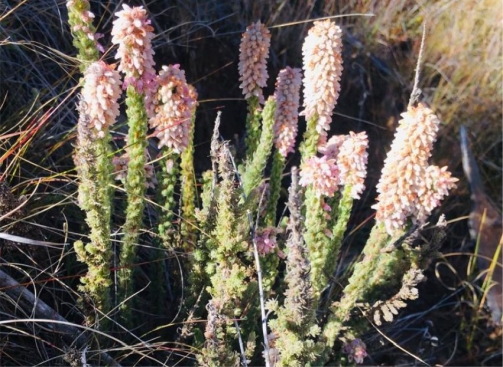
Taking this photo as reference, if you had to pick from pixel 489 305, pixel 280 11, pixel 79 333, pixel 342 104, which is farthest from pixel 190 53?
pixel 489 305

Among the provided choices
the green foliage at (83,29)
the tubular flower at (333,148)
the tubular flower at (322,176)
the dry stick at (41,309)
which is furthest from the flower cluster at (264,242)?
the green foliage at (83,29)

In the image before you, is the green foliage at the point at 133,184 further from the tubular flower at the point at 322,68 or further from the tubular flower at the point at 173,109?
the tubular flower at the point at 322,68

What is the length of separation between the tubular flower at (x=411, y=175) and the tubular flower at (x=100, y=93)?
764 mm

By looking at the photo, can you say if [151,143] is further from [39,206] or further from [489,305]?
[489,305]

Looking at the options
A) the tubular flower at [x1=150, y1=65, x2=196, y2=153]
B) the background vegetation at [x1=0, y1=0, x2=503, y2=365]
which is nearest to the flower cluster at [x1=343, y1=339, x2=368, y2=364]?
the background vegetation at [x1=0, y1=0, x2=503, y2=365]

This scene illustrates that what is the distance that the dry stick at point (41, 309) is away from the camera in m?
1.78

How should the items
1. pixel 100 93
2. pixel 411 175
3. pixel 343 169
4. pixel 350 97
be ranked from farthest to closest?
pixel 350 97, pixel 343 169, pixel 411 175, pixel 100 93

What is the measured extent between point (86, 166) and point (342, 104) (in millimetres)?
1905

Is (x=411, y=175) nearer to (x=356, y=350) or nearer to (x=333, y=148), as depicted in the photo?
(x=333, y=148)

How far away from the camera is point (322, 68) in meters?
1.87

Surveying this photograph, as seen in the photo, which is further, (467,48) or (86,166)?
(467,48)

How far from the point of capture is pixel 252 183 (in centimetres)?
201

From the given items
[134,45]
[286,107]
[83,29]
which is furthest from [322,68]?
[83,29]

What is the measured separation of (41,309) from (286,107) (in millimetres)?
964
